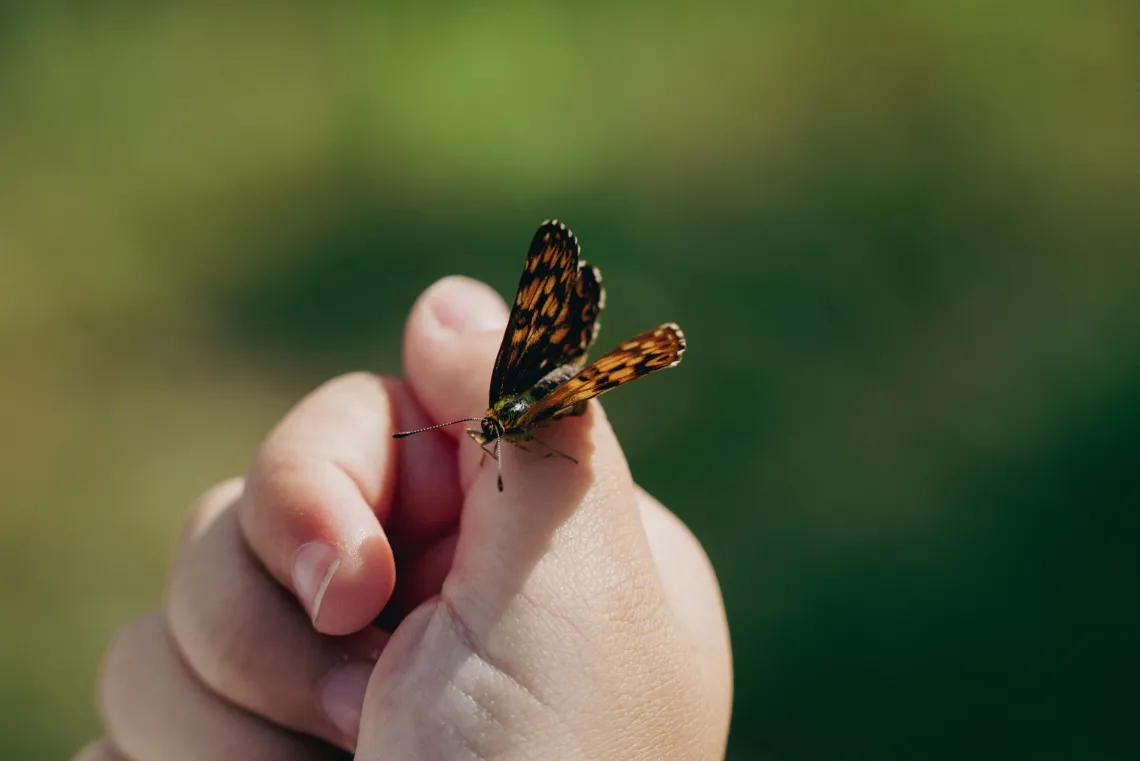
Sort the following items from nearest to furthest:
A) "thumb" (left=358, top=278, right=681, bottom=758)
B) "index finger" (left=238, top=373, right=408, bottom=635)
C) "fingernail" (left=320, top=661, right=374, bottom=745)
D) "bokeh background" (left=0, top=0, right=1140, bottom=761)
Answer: "thumb" (left=358, top=278, right=681, bottom=758)
"index finger" (left=238, top=373, right=408, bottom=635)
"fingernail" (left=320, top=661, right=374, bottom=745)
"bokeh background" (left=0, top=0, right=1140, bottom=761)

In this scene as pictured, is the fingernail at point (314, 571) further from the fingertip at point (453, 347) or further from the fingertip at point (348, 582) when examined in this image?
the fingertip at point (453, 347)

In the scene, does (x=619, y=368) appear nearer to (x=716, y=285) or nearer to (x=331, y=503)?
(x=331, y=503)

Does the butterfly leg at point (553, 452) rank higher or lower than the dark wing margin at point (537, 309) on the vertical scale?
lower

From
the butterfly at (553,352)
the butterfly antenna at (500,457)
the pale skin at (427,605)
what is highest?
the butterfly at (553,352)

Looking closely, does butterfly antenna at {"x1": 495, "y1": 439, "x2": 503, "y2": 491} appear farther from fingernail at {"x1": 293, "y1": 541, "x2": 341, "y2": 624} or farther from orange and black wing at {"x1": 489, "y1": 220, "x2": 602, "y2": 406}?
fingernail at {"x1": 293, "y1": 541, "x2": 341, "y2": 624}

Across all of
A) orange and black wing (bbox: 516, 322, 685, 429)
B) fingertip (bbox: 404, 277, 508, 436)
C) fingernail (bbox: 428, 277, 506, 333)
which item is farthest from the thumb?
fingernail (bbox: 428, 277, 506, 333)

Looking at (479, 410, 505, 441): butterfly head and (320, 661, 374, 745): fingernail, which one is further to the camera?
(320, 661, 374, 745): fingernail

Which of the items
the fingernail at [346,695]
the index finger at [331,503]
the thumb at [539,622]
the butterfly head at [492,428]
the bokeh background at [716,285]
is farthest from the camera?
the bokeh background at [716,285]

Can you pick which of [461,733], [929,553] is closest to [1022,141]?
[929,553]

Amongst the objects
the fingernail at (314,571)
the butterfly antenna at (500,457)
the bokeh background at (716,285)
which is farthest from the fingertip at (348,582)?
the bokeh background at (716,285)
